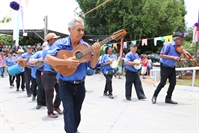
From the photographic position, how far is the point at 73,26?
9.16ft

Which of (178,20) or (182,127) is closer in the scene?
(182,127)

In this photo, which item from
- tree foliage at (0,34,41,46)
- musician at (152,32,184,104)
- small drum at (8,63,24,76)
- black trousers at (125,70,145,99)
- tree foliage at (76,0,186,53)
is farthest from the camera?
tree foliage at (0,34,41,46)

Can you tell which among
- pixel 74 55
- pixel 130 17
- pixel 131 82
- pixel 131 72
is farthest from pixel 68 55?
pixel 130 17

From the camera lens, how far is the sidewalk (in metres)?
3.97

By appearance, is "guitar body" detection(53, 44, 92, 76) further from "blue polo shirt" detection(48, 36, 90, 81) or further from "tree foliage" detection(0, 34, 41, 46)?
"tree foliage" detection(0, 34, 41, 46)

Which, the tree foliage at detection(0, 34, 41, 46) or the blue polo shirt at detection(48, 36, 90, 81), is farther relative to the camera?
the tree foliage at detection(0, 34, 41, 46)

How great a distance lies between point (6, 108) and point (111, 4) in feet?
49.8

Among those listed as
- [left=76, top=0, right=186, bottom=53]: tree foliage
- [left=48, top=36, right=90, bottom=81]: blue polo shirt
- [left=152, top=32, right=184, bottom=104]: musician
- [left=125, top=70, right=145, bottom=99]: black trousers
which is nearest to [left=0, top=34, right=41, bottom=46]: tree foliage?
[left=76, top=0, right=186, bottom=53]: tree foliage

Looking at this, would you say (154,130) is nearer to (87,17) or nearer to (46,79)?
(46,79)

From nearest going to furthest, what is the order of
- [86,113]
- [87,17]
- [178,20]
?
[86,113] < [87,17] < [178,20]

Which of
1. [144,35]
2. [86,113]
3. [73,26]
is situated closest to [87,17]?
[144,35]

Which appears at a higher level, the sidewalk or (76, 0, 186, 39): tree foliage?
(76, 0, 186, 39): tree foliage

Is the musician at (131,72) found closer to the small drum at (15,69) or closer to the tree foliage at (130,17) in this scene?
the small drum at (15,69)

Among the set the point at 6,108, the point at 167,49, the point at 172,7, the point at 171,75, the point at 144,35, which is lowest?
the point at 6,108
